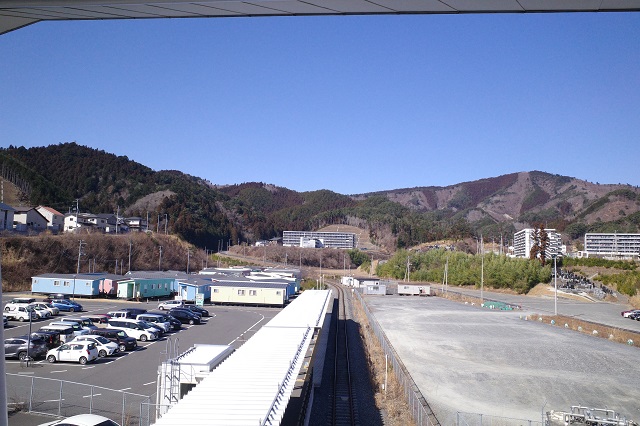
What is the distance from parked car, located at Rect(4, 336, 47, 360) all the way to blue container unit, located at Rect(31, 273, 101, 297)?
1963 cm

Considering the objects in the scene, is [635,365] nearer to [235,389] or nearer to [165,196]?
[235,389]

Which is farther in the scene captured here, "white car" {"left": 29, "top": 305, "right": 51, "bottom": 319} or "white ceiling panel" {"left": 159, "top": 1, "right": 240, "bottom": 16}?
"white car" {"left": 29, "top": 305, "right": 51, "bottom": 319}

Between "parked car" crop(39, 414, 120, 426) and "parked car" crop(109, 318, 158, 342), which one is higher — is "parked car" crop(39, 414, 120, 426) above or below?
above

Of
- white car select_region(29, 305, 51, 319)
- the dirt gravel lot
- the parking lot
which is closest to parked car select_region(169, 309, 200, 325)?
the parking lot

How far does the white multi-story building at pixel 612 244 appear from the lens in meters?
108

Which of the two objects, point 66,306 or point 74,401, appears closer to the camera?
point 74,401

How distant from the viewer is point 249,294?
1378 inches

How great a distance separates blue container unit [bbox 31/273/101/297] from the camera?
3453cm

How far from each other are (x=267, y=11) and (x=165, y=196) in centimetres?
9758

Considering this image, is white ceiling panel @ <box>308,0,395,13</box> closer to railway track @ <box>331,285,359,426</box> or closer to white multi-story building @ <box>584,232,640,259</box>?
railway track @ <box>331,285,359,426</box>

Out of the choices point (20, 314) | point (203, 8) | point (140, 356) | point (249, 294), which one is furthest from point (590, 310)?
point (203, 8)

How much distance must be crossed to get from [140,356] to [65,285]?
21.1 m

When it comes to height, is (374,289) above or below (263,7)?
below

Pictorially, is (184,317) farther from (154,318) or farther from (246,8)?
(246,8)
